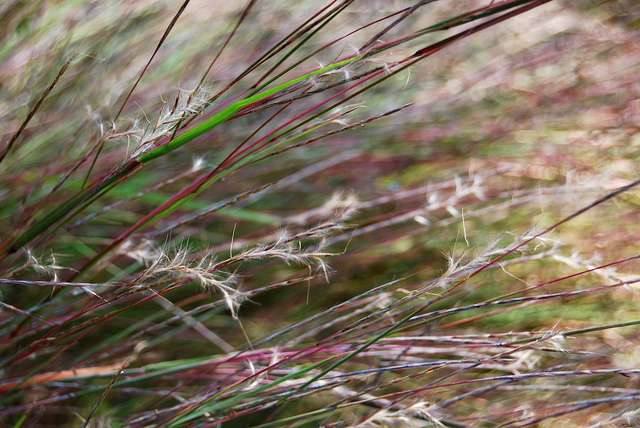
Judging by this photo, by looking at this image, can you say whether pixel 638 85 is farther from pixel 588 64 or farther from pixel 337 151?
pixel 337 151

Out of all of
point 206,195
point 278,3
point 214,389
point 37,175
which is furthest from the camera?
point 278,3

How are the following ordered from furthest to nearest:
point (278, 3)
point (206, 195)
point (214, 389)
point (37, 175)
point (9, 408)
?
point (278, 3)
point (206, 195)
point (37, 175)
point (9, 408)
point (214, 389)

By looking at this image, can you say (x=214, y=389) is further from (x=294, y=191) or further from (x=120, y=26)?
(x=120, y=26)

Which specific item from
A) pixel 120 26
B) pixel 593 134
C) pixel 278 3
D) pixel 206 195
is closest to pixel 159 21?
pixel 120 26

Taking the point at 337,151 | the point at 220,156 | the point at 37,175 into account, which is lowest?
the point at 337,151

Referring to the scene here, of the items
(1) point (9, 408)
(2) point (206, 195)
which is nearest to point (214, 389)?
(1) point (9, 408)

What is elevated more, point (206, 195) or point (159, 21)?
point (159, 21)

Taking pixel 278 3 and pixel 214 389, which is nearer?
pixel 214 389
